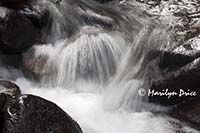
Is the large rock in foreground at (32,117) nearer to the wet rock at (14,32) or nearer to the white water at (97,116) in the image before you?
the white water at (97,116)

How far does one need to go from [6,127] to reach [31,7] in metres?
3.78

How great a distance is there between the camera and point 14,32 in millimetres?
7055

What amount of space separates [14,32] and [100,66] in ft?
5.70

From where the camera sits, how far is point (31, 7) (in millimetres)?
7586

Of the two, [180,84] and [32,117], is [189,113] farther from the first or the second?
[32,117]

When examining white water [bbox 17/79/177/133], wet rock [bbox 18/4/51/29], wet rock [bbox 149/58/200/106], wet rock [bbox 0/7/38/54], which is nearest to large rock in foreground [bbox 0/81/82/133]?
white water [bbox 17/79/177/133]

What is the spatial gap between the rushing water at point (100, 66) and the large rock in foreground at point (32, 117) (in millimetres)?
1067

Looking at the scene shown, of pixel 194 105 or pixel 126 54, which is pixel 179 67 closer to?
pixel 194 105

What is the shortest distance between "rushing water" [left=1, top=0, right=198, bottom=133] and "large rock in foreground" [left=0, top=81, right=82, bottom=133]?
107cm

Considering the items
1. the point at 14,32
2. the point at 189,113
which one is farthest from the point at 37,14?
the point at 189,113

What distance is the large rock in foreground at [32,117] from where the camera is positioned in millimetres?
4344

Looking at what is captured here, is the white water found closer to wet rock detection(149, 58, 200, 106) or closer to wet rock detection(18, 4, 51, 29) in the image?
wet rock detection(149, 58, 200, 106)

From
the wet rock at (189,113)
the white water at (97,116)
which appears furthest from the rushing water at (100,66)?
the wet rock at (189,113)

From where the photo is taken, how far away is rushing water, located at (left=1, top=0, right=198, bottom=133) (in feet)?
19.3
